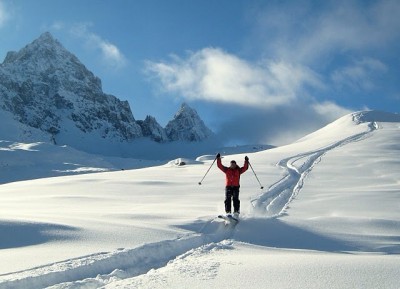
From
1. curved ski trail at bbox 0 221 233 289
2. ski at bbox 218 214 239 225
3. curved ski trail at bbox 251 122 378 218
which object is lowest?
curved ski trail at bbox 0 221 233 289

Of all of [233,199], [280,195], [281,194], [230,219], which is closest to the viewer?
[230,219]

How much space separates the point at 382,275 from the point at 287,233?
4725 mm

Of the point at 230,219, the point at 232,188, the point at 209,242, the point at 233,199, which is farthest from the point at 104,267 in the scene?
the point at 232,188

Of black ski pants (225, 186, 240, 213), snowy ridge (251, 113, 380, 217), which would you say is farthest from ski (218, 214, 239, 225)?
snowy ridge (251, 113, 380, 217)

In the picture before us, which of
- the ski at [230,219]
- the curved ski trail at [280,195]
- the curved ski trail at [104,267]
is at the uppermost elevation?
the curved ski trail at [280,195]

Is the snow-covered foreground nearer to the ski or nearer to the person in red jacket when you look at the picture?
the ski

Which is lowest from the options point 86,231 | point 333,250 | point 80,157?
point 333,250

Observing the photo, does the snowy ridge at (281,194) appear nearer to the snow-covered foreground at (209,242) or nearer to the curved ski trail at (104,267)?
the snow-covered foreground at (209,242)

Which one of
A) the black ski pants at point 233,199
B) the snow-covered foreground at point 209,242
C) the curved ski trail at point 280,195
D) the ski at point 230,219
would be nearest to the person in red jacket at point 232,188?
the black ski pants at point 233,199

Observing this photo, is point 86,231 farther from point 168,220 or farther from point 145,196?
point 145,196

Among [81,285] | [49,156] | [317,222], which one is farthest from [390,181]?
[49,156]

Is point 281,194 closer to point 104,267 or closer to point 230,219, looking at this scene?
point 230,219

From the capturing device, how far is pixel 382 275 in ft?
18.1

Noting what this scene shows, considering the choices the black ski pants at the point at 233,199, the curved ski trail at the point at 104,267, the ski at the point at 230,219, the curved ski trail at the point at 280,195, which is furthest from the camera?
the curved ski trail at the point at 280,195
